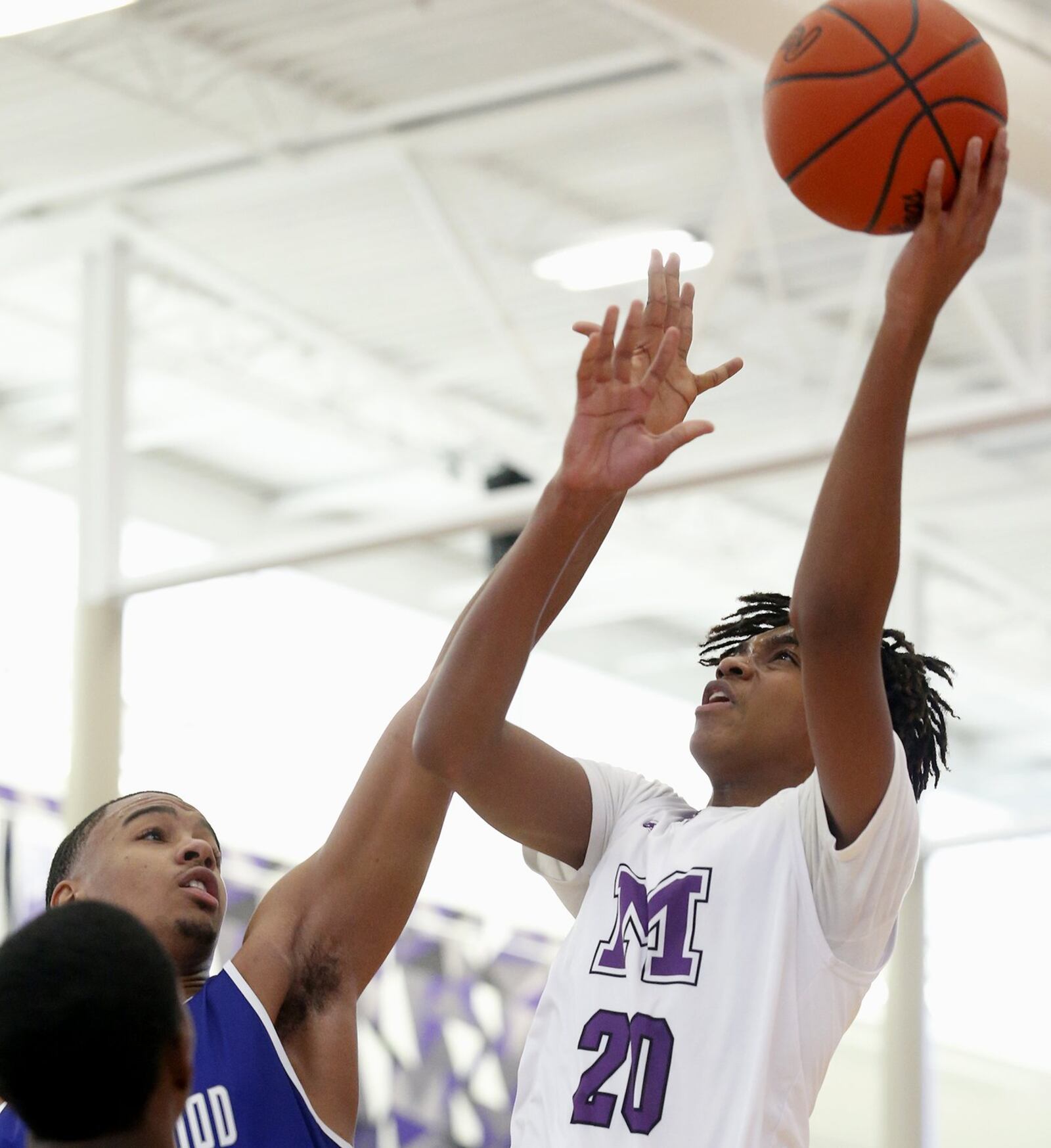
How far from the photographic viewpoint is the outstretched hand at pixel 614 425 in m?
2.54

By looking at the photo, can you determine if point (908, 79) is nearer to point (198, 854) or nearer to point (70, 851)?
point (198, 854)

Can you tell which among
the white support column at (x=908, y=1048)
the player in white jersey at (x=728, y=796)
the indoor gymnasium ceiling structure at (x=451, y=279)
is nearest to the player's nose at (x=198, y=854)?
the player in white jersey at (x=728, y=796)

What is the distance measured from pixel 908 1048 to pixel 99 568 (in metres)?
5.36

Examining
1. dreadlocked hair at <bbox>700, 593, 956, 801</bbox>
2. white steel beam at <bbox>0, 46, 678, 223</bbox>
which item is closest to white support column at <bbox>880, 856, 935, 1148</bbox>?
white steel beam at <bbox>0, 46, 678, 223</bbox>

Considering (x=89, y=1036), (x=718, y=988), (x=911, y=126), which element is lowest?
(x=89, y=1036)

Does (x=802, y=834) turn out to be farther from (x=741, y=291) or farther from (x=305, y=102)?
(x=741, y=291)

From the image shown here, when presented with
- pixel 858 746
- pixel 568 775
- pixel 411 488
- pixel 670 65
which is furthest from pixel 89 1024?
pixel 411 488

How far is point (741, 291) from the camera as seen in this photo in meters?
12.0

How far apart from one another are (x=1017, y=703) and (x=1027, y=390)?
13.0m

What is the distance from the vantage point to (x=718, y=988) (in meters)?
2.61

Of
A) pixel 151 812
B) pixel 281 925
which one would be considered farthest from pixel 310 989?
pixel 151 812

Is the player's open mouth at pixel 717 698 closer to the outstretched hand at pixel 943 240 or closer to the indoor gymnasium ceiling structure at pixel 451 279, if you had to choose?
the outstretched hand at pixel 943 240

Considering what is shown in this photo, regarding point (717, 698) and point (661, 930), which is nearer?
point (661, 930)

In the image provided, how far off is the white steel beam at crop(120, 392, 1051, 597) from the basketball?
4438 millimetres
